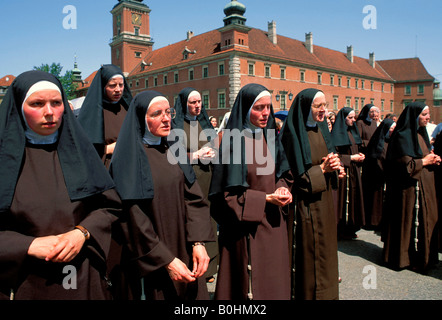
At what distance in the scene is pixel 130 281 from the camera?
2547 millimetres

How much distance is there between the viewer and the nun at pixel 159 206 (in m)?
2.42

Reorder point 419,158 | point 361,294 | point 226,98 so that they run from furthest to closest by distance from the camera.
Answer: point 226,98 < point 419,158 < point 361,294

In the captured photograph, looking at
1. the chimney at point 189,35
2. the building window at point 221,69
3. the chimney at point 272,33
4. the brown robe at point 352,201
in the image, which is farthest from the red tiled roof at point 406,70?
the brown robe at point 352,201

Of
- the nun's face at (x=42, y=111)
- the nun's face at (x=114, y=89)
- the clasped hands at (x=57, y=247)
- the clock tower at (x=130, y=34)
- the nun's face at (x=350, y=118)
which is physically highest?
the clock tower at (x=130, y=34)

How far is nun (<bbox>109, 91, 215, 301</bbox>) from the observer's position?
242 centimetres

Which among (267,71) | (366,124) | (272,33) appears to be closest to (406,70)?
(272,33)

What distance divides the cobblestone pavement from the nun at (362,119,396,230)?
181 centimetres

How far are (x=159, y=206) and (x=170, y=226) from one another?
20cm

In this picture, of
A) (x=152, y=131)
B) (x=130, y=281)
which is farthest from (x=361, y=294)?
(x=152, y=131)

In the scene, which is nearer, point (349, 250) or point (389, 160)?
point (389, 160)

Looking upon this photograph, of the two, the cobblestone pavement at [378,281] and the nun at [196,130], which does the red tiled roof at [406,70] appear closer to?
the cobblestone pavement at [378,281]

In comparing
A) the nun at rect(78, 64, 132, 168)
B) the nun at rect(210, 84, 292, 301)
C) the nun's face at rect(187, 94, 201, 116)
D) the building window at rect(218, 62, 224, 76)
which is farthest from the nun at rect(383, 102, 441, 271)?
A: the building window at rect(218, 62, 224, 76)

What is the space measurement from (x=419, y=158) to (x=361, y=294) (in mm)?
2354

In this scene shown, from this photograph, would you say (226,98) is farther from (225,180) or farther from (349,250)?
(225,180)
